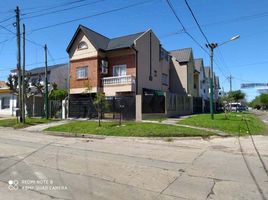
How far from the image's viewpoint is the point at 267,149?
12.1m

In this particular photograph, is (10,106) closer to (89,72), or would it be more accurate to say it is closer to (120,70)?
(89,72)

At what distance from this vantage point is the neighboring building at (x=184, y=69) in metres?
38.8

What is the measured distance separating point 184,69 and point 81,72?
1451 cm

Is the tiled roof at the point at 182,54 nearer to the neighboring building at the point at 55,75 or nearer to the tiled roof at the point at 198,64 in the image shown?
the tiled roof at the point at 198,64

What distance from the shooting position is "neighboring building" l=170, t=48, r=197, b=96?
127 feet

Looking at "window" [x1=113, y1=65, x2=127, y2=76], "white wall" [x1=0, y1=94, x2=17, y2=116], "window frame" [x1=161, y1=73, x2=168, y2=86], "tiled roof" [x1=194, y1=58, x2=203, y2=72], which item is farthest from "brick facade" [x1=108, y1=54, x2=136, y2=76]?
"tiled roof" [x1=194, y1=58, x2=203, y2=72]

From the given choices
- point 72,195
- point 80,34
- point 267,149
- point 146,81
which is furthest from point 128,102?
point 72,195

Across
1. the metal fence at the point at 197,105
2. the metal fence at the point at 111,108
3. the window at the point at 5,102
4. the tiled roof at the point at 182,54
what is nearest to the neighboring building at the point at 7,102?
the window at the point at 5,102

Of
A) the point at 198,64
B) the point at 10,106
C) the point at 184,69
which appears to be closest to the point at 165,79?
the point at 184,69

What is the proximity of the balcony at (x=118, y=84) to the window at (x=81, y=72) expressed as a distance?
93.5 inches

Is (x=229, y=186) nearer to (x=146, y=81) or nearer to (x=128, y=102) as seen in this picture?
(x=128, y=102)

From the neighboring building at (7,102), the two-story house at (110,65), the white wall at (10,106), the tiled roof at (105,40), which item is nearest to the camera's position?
the two-story house at (110,65)

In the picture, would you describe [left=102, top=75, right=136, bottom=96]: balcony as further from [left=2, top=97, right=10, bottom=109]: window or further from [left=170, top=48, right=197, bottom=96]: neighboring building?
[left=2, top=97, right=10, bottom=109]: window

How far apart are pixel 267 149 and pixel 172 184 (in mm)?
7145
